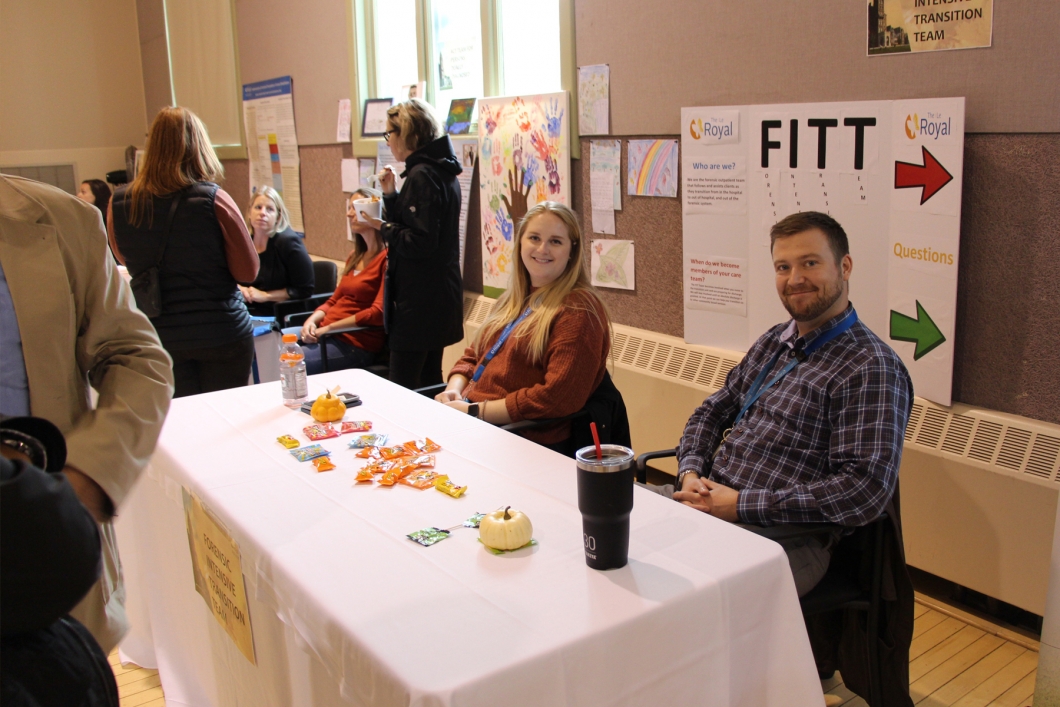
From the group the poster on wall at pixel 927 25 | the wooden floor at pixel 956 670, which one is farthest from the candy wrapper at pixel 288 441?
the poster on wall at pixel 927 25

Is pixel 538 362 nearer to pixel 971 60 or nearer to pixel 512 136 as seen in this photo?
pixel 971 60

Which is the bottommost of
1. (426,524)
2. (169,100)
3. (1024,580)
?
(1024,580)

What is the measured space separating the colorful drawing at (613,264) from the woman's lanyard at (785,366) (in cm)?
142

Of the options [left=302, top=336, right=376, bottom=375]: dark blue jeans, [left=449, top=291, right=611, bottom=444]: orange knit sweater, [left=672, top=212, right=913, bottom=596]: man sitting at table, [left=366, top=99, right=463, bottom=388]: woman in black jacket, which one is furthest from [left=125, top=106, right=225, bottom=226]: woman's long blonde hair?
[left=672, top=212, right=913, bottom=596]: man sitting at table

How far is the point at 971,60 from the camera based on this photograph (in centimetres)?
228

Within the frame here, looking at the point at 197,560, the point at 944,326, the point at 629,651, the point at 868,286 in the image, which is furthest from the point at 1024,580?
the point at 197,560

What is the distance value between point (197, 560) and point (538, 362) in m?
1.01

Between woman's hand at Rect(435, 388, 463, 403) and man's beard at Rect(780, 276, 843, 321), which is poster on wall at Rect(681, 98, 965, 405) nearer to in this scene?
man's beard at Rect(780, 276, 843, 321)

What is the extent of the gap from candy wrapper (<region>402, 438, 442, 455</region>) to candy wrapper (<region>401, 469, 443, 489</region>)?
0.40 ft

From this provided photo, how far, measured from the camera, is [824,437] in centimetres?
179

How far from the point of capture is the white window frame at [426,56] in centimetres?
351

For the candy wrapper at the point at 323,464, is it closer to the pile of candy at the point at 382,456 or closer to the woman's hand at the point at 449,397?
the pile of candy at the point at 382,456

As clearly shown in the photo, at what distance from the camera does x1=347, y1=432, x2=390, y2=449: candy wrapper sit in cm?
195

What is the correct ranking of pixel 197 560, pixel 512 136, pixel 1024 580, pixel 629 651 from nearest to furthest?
1. pixel 629 651
2. pixel 197 560
3. pixel 1024 580
4. pixel 512 136
